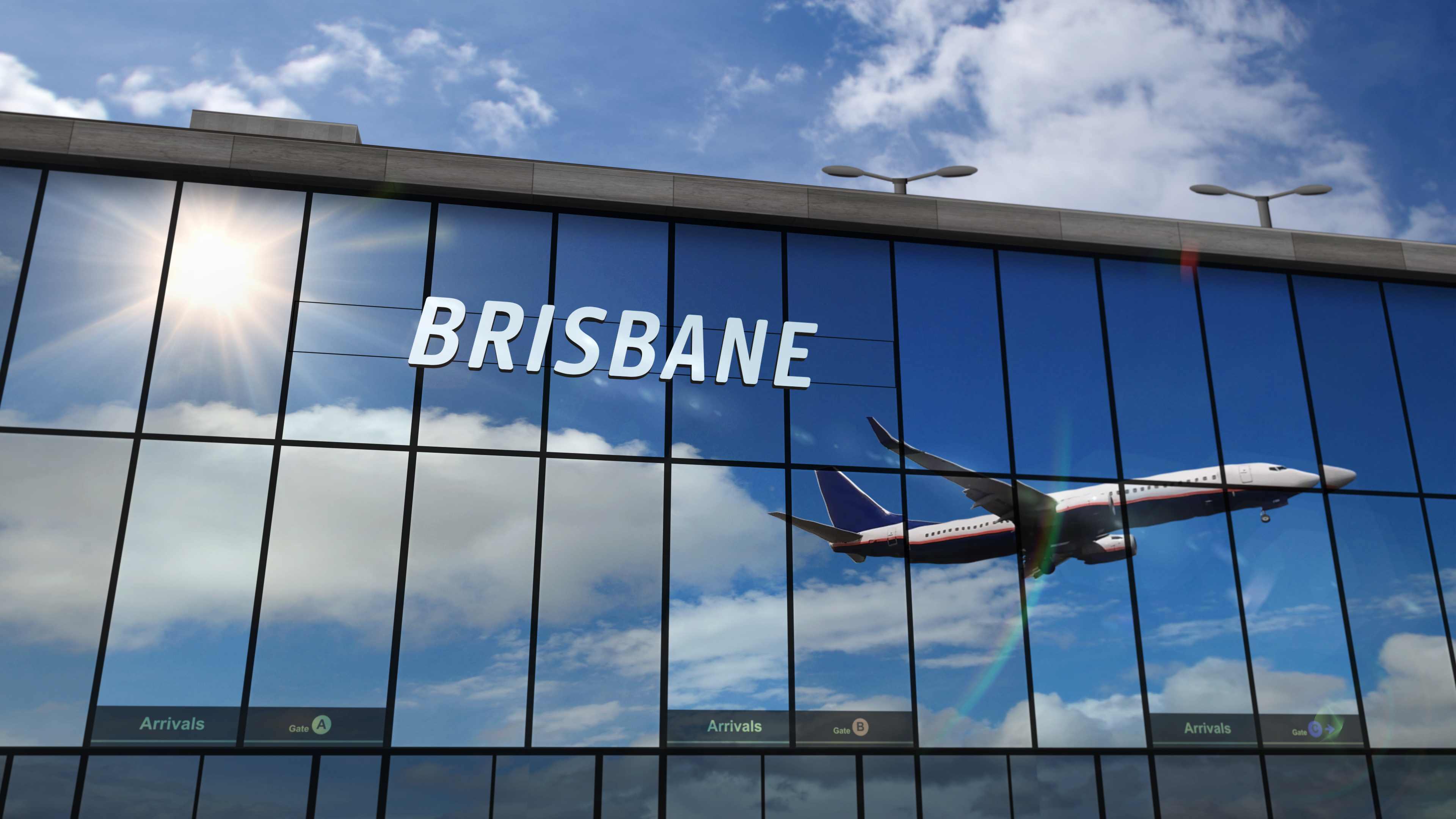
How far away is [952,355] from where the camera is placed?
16828 millimetres

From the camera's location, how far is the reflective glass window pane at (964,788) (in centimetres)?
1456

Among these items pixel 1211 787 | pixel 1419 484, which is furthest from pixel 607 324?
pixel 1419 484

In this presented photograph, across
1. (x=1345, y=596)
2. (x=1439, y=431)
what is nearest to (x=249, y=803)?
(x=1345, y=596)

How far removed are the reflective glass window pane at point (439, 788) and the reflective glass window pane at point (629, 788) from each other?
152 cm

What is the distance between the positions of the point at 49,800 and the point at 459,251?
31.9ft

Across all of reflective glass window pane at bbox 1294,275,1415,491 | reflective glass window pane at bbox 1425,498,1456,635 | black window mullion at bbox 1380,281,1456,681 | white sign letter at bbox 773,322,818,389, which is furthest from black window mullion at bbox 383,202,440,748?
reflective glass window pane at bbox 1425,498,1456,635

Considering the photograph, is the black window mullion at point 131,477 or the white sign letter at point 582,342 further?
the white sign letter at point 582,342

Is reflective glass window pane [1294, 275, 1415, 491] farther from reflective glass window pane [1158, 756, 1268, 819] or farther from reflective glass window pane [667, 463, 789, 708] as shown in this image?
reflective glass window pane [667, 463, 789, 708]

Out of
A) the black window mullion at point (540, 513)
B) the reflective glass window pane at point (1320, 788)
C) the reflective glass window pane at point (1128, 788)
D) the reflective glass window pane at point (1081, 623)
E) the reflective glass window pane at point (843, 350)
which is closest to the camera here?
the black window mullion at point (540, 513)

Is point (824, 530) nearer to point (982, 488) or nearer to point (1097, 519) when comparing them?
point (982, 488)

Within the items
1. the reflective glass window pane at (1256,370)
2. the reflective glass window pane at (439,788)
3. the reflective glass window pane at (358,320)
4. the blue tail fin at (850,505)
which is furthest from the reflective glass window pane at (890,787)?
the reflective glass window pane at (358,320)

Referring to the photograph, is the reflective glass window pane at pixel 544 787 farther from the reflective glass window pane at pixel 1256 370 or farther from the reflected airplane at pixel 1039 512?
the reflective glass window pane at pixel 1256 370

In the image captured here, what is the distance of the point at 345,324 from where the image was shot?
15328mm

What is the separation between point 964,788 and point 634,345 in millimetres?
8772
